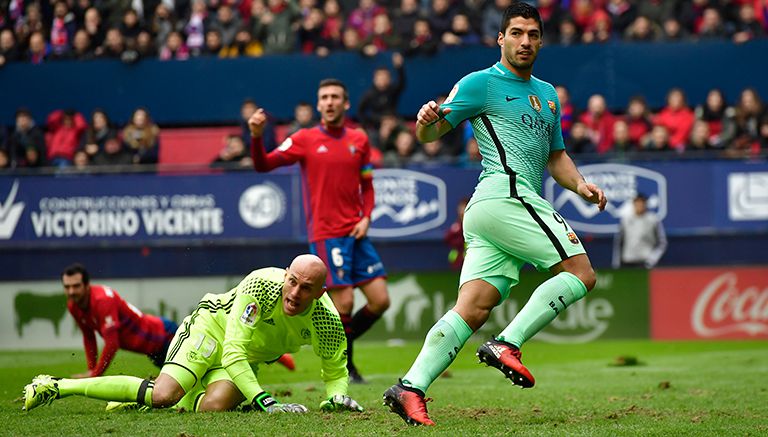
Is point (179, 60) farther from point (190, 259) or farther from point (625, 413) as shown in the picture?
point (625, 413)

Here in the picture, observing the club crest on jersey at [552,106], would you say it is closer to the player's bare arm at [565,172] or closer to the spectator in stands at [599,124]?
the player's bare arm at [565,172]

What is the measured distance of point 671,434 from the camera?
7.32m

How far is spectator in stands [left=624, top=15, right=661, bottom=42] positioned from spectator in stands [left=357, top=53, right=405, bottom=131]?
4206 mm

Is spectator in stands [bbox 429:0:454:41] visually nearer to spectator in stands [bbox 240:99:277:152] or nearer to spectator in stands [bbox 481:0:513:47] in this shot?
spectator in stands [bbox 481:0:513:47]

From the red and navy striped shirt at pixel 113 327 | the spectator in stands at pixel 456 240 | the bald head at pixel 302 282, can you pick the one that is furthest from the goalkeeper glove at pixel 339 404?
the spectator in stands at pixel 456 240

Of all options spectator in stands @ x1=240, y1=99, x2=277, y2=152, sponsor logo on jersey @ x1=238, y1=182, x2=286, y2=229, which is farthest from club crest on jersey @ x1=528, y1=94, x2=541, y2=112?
spectator in stands @ x1=240, y1=99, x2=277, y2=152

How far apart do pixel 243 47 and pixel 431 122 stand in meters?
14.8

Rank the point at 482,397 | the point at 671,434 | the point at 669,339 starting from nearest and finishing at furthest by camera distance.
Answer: the point at 671,434, the point at 482,397, the point at 669,339

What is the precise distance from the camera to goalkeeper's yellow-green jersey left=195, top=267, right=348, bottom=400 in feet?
27.9

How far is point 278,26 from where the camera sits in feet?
71.1

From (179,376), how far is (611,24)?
14782 millimetres

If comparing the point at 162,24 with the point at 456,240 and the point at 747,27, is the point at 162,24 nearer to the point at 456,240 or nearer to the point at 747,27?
the point at 456,240

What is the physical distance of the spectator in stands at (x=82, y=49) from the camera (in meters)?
21.6

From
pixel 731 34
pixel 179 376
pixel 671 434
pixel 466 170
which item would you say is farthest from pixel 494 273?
pixel 731 34
